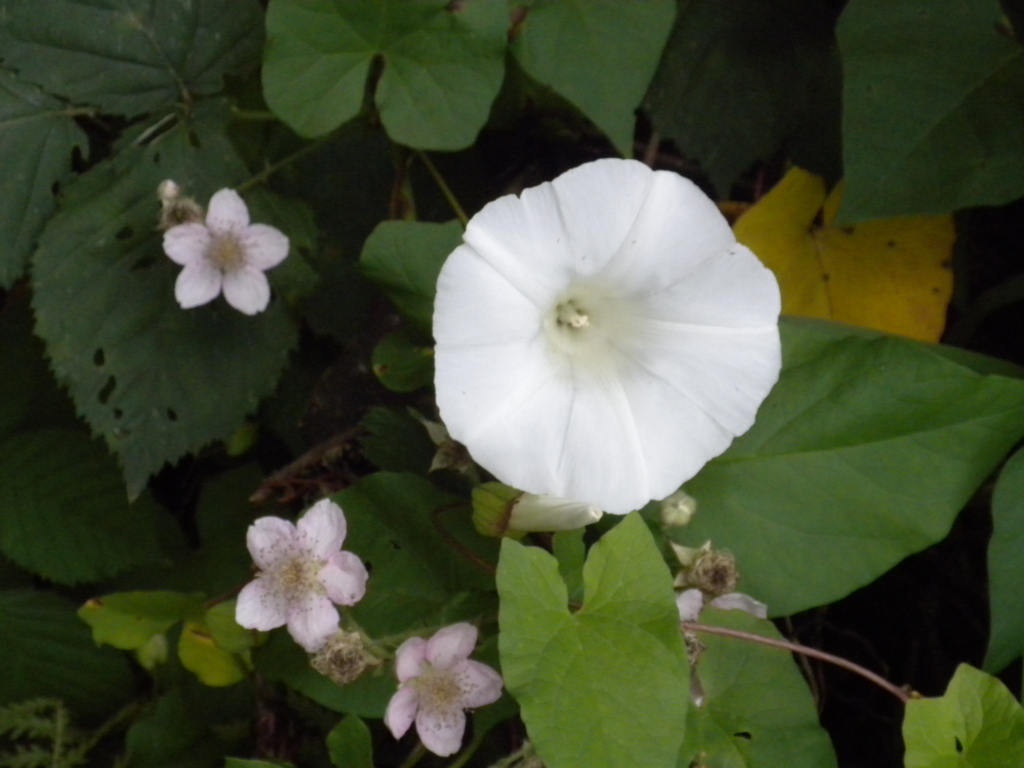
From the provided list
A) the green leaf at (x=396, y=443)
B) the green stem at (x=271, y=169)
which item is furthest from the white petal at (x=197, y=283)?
the green leaf at (x=396, y=443)

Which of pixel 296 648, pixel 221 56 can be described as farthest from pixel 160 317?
pixel 296 648

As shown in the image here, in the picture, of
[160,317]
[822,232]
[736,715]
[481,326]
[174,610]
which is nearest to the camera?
[481,326]

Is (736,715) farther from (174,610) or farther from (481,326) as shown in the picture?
(174,610)

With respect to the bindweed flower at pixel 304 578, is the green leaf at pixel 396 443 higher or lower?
lower

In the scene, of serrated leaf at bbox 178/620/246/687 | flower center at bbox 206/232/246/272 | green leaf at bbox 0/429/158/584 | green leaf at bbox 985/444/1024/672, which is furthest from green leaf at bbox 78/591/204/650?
green leaf at bbox 985/444/1024/672

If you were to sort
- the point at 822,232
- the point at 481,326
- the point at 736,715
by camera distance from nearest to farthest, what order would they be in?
the point at 481,326
the point at 736,715
the point at 822,232

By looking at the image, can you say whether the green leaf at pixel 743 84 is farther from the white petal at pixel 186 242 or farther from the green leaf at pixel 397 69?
the white petal at pixel 186 242

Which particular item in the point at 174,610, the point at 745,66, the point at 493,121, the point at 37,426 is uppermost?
the point at 745,66
